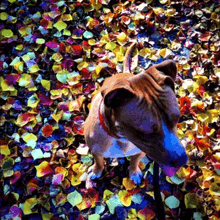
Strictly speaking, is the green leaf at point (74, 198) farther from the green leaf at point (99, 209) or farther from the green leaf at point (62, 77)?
the green leaf at point (62, 77)

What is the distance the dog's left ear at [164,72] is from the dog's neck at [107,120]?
0.31 metres

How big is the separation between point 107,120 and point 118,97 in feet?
0.83

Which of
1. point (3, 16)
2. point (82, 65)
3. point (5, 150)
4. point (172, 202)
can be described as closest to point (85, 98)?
point (82, 65)

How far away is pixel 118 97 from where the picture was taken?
1.49m

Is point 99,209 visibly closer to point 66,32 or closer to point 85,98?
point 85,98

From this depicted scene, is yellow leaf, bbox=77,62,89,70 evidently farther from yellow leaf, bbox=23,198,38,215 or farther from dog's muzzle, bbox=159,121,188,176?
dog's muzzle, bbox=159,121,188,176

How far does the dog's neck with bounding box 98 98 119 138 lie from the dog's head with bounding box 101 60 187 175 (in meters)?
0.05

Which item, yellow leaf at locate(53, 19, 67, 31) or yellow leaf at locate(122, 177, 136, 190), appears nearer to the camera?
yellow leaf at locate(122, 177, 136, 190)

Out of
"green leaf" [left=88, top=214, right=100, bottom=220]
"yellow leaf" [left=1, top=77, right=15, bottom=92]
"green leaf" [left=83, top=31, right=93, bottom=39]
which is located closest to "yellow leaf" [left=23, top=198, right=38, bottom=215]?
"green leaf" [left=88, top=214, right=100, bottom=220]

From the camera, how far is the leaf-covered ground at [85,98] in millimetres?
2371

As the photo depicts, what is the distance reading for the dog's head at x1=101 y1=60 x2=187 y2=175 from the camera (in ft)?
4.95

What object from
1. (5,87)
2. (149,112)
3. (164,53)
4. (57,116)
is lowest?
(57,116)

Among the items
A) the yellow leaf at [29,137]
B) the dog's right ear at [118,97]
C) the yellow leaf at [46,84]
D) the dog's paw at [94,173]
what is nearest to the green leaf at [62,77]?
the yellow leaf at [46,84]

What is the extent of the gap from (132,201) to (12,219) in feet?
3.13
